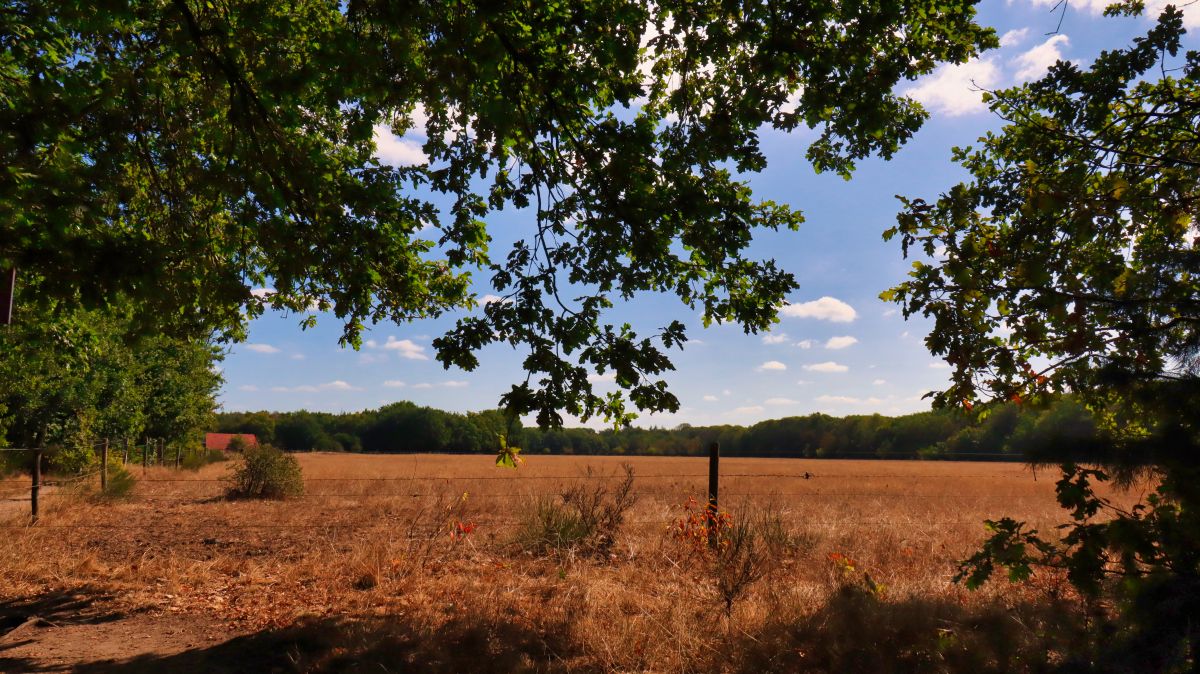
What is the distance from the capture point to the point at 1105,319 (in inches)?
173

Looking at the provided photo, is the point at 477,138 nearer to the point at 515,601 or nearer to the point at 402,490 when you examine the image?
the point at 515,601

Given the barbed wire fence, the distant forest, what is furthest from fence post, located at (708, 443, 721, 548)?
the distant forest

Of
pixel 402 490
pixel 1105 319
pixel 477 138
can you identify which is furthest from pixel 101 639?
pixel 402 490

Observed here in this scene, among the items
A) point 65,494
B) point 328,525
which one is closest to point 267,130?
point 328,525

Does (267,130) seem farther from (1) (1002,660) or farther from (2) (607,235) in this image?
(1) (1002,660)

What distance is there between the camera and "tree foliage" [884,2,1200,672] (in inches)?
146

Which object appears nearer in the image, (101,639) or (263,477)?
(101,639)

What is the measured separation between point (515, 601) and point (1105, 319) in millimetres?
5345

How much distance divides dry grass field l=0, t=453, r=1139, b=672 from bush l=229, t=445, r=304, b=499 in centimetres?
488

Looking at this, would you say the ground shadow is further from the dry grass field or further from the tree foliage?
the tree foliage

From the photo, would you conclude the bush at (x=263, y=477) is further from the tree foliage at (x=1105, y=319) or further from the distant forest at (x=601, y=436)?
the distant forest at (x=601, y=436)

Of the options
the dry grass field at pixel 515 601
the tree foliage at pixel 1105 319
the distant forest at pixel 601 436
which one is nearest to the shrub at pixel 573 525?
the dry grass field at pixel 515 601

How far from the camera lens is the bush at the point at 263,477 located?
56.7 ft

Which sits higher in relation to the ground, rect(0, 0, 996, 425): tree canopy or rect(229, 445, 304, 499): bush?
rect(0, 0, 996, 425): tree canopy
